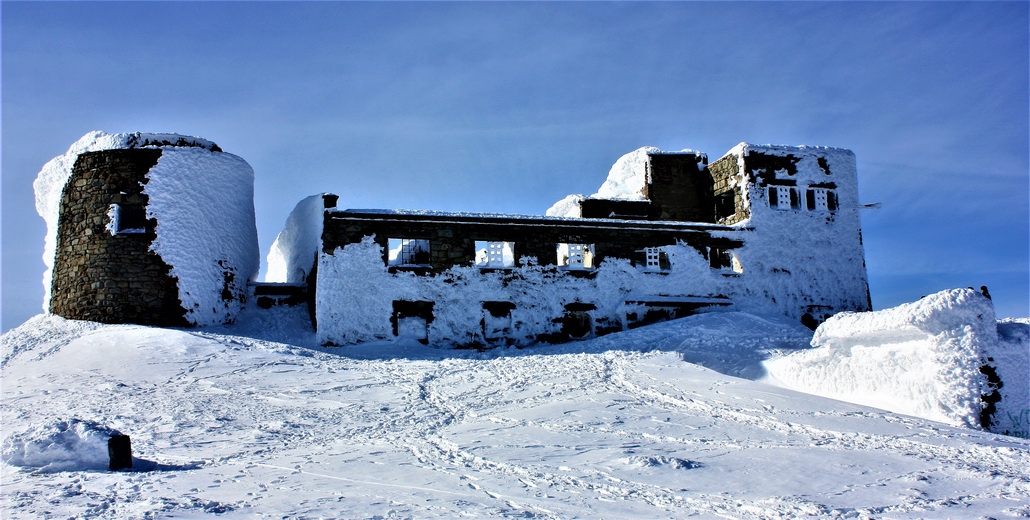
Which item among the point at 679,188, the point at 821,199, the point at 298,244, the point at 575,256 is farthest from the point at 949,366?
the point at 298,244

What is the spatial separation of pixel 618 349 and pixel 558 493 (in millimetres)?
11118

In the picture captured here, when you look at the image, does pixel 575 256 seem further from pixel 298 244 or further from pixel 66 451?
pixel 66 451

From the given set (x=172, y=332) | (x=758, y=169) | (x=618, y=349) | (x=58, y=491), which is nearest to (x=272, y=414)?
(x=58, y=491)

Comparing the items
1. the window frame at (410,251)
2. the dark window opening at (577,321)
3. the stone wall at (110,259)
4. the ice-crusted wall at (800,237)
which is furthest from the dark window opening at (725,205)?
Result: the stone wall at (110,259)

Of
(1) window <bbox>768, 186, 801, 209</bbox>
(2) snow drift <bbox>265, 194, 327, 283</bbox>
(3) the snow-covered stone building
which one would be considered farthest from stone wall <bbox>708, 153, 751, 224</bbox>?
(2) snow drift <bbox>265, 194, 327, 283</bbox>

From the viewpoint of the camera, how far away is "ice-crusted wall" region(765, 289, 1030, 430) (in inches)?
511

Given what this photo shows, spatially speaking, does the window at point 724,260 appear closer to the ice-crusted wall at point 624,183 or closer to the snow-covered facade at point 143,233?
the ice-crusted wall at point 624,183

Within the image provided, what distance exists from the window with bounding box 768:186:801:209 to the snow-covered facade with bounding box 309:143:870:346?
4 cm

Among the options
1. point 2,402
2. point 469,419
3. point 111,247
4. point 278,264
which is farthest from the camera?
point 278,264

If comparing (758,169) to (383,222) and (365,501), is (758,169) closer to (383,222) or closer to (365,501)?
(383,222)

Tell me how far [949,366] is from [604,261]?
1080 cm

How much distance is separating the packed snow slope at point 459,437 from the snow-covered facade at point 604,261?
2.03m

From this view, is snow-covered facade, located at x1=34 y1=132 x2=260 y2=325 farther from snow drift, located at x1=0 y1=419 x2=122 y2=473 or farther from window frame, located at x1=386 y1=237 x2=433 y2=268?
snow drift, located at x1=0 y1=419 x2=122 y2=473

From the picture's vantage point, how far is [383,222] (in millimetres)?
21156
